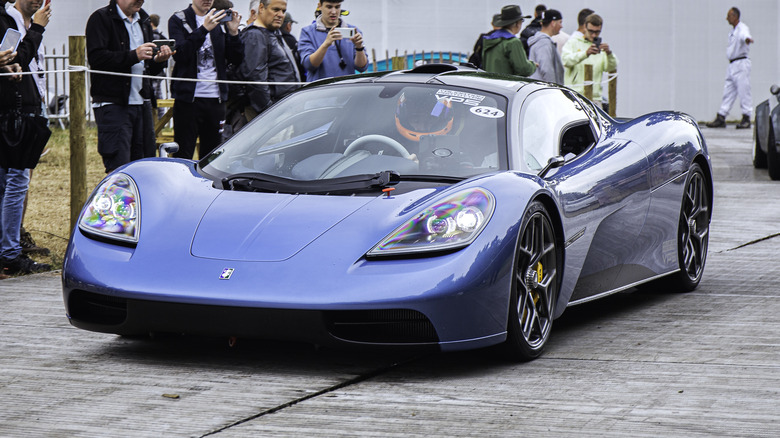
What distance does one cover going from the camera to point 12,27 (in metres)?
7.71

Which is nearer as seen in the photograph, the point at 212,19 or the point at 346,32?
the point at 212,19

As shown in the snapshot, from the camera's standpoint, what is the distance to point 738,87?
24078mm

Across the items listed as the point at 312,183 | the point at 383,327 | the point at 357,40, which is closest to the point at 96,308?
the point at 312,183

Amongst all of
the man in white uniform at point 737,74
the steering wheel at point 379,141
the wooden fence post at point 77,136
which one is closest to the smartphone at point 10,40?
the wooden fence post at point 77,136

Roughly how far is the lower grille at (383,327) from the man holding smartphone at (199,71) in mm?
5595

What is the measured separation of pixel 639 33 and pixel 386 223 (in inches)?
842

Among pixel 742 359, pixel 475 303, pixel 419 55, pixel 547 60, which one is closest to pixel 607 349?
pixel 742 359

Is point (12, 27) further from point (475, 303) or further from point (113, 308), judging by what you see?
point (475, 303)

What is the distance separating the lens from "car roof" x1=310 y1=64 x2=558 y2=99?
19.3ft

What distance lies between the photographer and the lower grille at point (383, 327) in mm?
4535

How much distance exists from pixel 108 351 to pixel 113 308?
0.35 metres

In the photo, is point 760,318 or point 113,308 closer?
point 113,308

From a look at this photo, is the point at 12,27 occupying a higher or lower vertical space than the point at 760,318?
higher

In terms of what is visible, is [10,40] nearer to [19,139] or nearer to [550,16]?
[19,139]
